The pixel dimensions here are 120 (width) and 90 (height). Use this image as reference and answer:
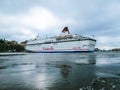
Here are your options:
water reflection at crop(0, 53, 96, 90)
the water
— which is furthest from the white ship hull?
water reflection at crop(0, 53, 96, 90)

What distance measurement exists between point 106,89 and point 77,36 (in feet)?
307

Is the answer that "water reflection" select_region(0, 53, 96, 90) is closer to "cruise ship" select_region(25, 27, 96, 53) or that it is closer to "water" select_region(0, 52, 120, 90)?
"water" select_region(0, 52, 120, 90)

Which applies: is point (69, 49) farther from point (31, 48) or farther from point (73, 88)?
point (73, 88)

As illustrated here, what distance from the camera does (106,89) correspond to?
8.15 metres

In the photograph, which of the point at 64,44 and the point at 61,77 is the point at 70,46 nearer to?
the point at 64,44

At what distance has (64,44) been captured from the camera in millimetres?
101312

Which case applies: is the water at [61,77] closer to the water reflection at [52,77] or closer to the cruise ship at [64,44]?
the water reflection at [52,77]

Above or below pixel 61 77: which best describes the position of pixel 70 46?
above

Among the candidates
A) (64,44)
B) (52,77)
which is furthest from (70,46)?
(52,77)

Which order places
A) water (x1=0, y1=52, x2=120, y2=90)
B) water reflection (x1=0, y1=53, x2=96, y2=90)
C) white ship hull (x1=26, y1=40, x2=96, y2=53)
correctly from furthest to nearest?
white ship hull (x1=26, y1=40, x2=96, y2=53) < water reflection (x1=0, y1=53, x2=96, y2=90) < water (x1=0, y1=52, x2=120, y2=90)

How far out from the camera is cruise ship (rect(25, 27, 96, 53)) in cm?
9588

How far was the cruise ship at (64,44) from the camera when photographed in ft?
315

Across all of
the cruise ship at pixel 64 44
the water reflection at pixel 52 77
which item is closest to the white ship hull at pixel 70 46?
the cruise ship at pixel 64 44

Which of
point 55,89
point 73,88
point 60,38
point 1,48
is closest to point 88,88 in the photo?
point 73,88
